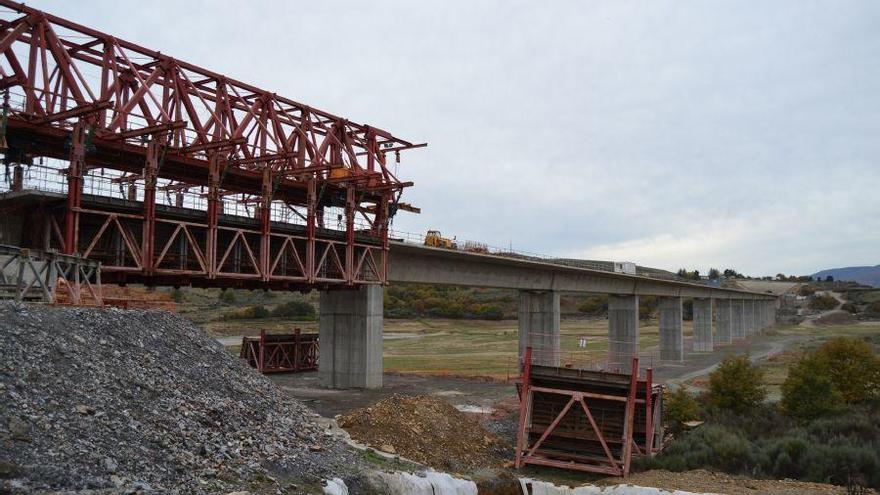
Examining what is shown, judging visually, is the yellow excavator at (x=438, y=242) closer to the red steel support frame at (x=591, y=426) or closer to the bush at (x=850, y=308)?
the red steel support frame at (x=591, y=426)

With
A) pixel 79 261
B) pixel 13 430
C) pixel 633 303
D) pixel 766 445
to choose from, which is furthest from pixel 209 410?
pixel 633 303

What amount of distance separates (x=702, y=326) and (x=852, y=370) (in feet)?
210

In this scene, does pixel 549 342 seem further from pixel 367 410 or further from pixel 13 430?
pixel 13 430

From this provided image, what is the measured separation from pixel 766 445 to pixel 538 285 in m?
31.7

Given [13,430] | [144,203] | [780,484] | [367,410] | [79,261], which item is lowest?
[780,484]

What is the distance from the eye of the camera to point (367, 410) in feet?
78.3

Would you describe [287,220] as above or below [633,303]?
above

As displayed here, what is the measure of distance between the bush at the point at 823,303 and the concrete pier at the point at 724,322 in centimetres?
9329

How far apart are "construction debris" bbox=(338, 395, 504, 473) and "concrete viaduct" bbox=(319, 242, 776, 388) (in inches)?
289

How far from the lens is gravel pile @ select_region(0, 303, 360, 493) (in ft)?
38.7

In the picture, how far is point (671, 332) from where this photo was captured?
77562mm

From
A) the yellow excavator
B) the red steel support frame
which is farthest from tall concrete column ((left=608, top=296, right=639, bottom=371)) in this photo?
the red steel support frame

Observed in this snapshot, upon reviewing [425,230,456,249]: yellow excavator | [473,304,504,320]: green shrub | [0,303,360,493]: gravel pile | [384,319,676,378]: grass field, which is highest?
[425,230,456,249]: yellow excavator

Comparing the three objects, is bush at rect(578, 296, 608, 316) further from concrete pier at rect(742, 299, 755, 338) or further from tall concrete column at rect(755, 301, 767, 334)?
tall concrete column at rect(755, 301, 767, 334)
